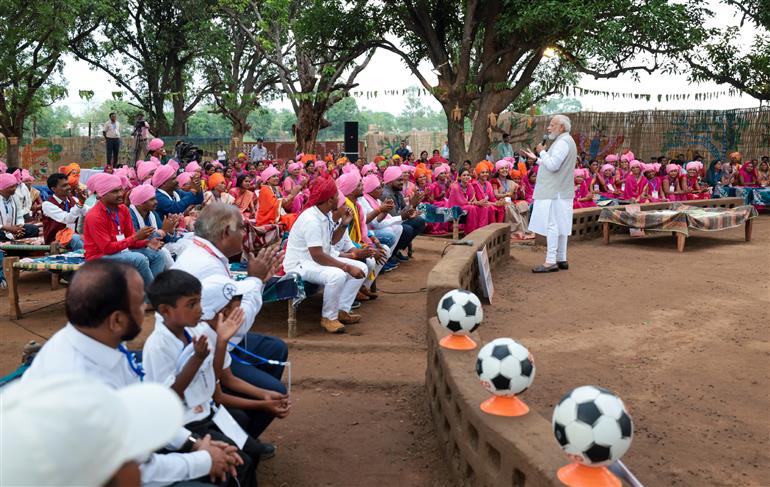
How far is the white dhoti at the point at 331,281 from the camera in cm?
586

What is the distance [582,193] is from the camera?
495 inches

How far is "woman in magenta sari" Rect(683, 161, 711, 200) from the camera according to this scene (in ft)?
45.0

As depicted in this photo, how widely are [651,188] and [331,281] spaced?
9259 mm

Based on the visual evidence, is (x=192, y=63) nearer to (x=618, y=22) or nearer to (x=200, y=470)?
(x=618, y=22)

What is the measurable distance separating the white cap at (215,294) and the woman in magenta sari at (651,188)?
1115cm

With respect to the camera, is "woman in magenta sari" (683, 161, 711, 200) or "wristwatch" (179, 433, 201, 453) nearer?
"wristwatch" (179, 433, 201, 453)

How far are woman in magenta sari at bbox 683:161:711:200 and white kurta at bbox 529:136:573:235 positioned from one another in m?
6.61

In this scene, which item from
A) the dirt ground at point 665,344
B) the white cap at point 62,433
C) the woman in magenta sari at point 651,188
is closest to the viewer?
the white cap at point 62,433

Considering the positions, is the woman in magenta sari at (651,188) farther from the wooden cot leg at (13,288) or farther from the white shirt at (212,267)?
the white shirt at (212,267)

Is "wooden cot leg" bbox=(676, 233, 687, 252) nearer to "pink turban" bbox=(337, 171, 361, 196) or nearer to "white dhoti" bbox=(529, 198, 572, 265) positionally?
"white dhoti" bbox=(529, 198, 572, 265)

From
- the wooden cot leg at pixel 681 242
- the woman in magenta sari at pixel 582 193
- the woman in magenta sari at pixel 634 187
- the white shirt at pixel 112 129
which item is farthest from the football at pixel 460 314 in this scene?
the white shirt at pixel 112 129

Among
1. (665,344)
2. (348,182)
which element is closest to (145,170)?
(348,182)

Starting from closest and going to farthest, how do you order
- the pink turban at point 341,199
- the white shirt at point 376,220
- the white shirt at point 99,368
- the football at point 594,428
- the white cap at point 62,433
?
the white cap at point 62,433, the white shirt at point 99,368, the football at point 594,428, the pink turban at point 341,199, the white shirt at point 376,220

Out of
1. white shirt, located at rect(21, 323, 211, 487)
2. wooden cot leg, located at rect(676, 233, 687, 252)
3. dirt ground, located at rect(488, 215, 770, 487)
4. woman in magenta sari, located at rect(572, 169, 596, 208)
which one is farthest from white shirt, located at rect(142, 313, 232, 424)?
woman in magenta sari, located at rect(572, 169, 596, 208)
